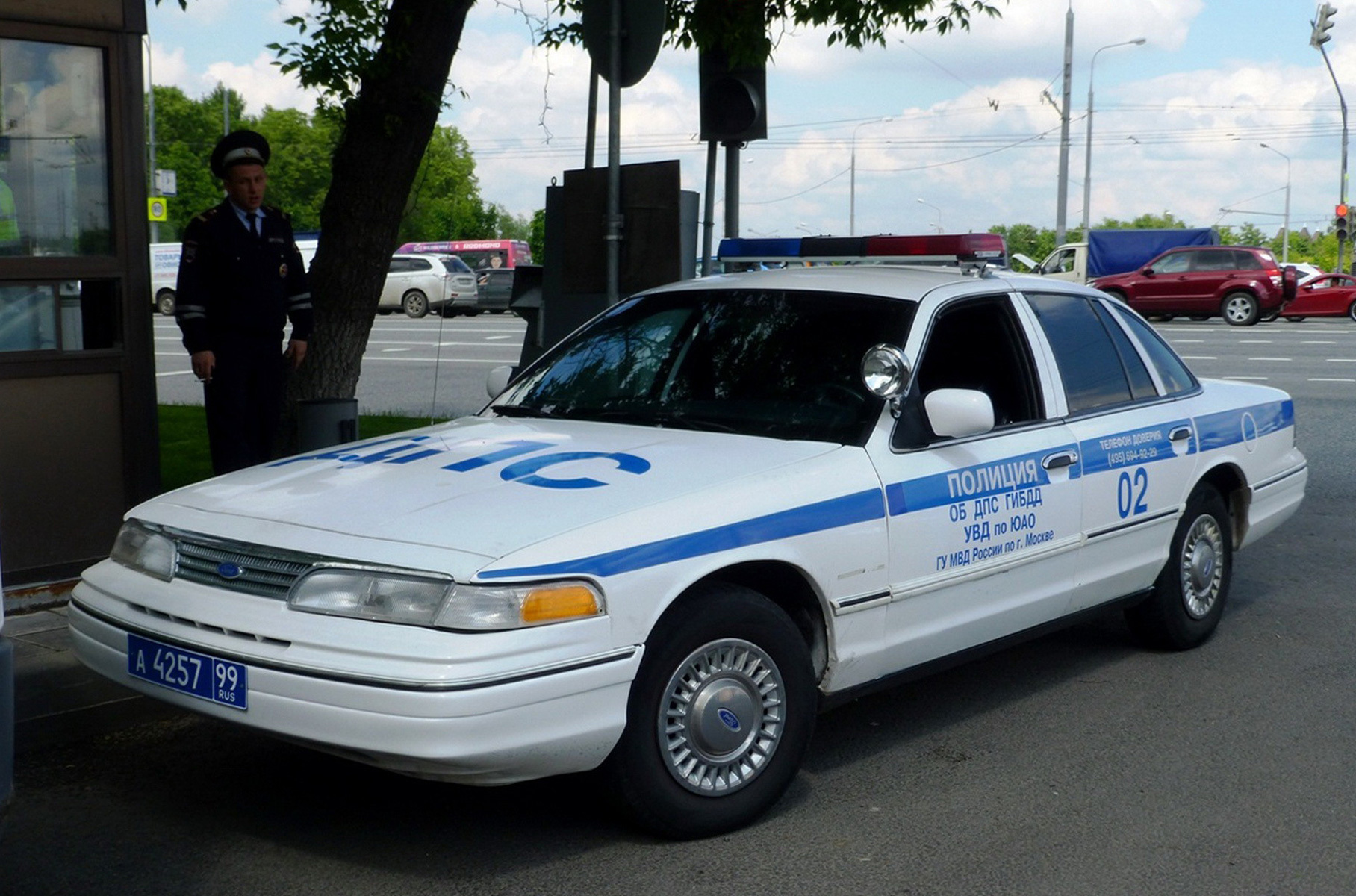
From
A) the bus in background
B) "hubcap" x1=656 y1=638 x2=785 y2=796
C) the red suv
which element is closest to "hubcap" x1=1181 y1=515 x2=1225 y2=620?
"hubcap" x1=656 y1=638 x2=785 y2=796

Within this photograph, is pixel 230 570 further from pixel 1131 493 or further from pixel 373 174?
pixel 373 174

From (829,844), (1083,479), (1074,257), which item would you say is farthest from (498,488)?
(1074,257)

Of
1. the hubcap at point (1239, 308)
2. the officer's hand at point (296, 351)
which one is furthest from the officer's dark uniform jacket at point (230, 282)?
the hubcap at point (1239, 308)

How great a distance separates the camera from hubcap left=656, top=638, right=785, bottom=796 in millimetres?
3920

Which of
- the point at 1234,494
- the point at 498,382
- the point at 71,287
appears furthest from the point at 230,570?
the point at 1234,494

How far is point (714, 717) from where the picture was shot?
3957mm

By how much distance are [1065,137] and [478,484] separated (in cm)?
3993

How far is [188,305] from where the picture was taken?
261 inches

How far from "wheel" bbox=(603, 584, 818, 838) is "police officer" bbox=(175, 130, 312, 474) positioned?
3.49 meters

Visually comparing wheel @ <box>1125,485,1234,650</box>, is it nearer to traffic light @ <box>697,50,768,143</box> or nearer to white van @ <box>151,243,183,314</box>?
traffic light @ <box>697,50,768,143</box>

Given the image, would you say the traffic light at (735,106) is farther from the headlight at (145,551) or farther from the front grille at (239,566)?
the front grille at (239,566)

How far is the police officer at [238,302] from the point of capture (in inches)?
262

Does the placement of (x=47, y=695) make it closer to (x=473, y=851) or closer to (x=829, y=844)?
(x=473, y=851)

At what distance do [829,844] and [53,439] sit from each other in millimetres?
4108
